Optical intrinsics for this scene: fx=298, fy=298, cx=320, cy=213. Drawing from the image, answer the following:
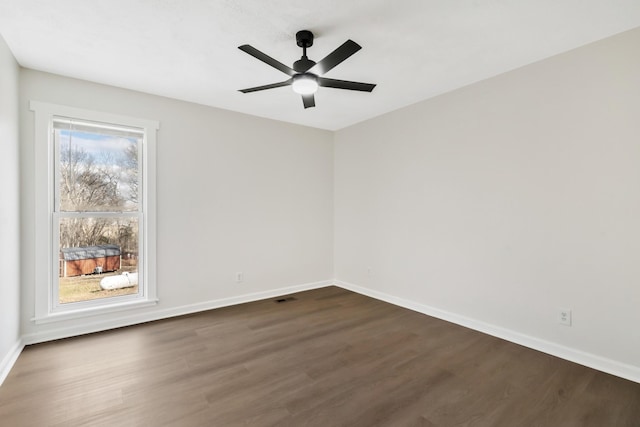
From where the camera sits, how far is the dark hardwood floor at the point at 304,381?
1848 mm

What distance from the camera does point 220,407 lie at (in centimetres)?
193

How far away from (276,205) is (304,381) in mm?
2664

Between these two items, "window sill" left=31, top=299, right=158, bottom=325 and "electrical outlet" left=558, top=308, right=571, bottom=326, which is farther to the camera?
"window sill" left=31, top=299, right=158, bottom=325

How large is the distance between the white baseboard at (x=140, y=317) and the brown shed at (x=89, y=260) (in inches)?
20.5

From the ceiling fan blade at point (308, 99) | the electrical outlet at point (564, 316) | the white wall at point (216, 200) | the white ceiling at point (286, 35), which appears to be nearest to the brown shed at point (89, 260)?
the white wall at point (216, 200)

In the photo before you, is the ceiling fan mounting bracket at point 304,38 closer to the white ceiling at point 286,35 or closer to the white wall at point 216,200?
the white ceiling at point 286,35


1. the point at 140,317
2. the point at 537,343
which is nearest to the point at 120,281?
the point at 140,317

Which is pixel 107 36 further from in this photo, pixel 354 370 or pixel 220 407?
pixel 354 370

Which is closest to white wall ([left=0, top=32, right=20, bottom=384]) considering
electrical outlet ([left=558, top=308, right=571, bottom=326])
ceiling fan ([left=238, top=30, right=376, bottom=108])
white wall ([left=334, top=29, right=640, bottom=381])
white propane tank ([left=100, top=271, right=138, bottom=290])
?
white propane tank ([left=100, top=271, right=138, bottom=290])

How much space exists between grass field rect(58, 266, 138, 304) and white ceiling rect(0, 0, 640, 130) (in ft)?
6.82

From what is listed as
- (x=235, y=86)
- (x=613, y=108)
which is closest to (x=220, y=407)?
(x=235, y=86)

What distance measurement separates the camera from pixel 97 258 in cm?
325

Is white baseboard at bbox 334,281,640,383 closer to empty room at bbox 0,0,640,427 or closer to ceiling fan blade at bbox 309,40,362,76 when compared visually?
empty room at bbox 0,0,640,427

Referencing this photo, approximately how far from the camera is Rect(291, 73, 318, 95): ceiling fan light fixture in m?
2.32
